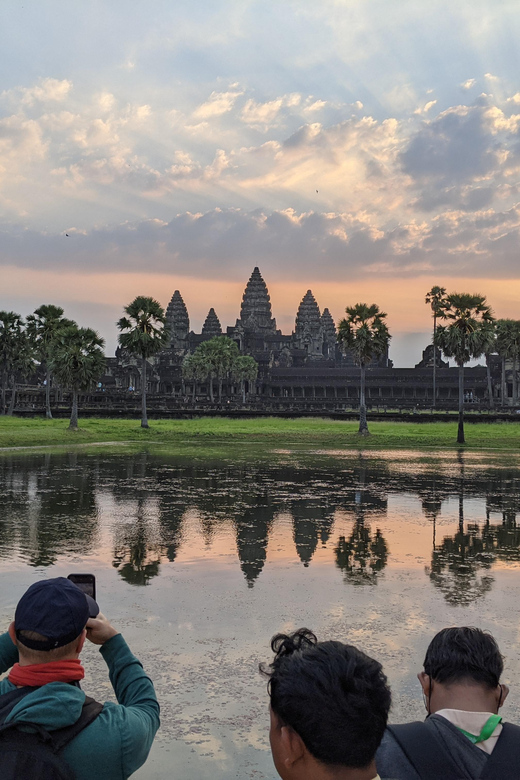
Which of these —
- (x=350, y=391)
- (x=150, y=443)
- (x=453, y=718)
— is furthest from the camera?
(x=350, y=391)

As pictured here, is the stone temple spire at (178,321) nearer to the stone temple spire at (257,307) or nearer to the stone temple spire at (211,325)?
the stone temple spire at (211,325)

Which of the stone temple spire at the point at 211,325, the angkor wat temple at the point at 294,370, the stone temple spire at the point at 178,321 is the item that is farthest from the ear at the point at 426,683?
the stone temple spire at the point at 211,325

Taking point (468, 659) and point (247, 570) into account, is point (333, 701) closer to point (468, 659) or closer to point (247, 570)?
point (468, 659)

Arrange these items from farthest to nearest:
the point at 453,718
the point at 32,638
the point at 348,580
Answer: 1. the point at 348,580
2. the point at 453,718
3. the point at 32,638

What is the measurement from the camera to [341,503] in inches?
725

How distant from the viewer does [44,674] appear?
2.79 meters

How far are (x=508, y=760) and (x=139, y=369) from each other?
11494 cm

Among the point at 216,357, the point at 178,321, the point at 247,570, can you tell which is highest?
the point at 178,321

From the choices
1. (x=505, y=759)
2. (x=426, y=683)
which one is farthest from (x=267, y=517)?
(x=505, y=759)

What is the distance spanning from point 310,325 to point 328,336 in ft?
28.4

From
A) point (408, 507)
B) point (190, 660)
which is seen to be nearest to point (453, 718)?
point (190, 660)

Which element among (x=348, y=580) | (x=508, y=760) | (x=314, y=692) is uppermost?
(x=314, y=692)

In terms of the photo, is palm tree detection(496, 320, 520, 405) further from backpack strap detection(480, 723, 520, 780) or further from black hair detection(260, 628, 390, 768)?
black hair detection(260, 628, 390, 768)

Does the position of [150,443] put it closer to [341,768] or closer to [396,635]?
[396,635]
